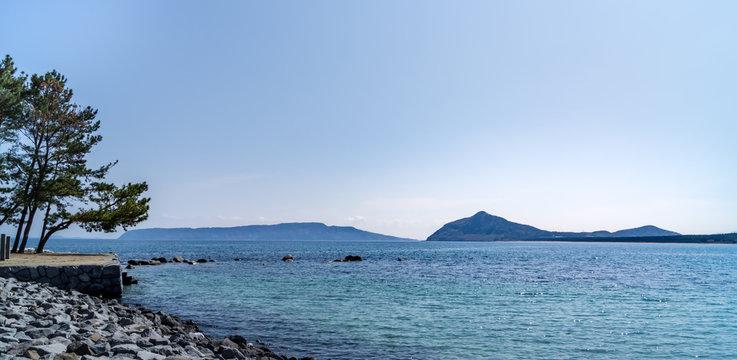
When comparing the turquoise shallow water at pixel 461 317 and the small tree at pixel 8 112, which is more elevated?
the small tree at pixel 8 112

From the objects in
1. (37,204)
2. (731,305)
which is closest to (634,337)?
(731,305)

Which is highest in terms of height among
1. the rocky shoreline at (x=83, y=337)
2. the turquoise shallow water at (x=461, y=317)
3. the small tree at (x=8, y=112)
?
the small tree at (x=8, y=112)

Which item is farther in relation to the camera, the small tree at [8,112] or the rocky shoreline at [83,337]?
the small tree at [8,112]

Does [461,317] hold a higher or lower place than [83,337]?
lower

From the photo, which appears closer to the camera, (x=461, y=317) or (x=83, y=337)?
(x=83, y=337)

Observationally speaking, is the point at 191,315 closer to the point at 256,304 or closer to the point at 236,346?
the point at 256,304

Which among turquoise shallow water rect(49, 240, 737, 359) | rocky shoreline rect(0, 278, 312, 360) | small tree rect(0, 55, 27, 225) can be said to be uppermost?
small tree rect(0, 55, 27, 225)

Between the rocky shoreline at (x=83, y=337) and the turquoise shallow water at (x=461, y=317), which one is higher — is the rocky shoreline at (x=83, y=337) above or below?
above

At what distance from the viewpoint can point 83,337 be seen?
9734 millimetres

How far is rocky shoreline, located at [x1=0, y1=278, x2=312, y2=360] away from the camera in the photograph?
822cm

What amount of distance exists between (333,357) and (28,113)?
1160 inches

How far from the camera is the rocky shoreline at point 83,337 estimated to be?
8.22 m

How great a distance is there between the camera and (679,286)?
120 ft

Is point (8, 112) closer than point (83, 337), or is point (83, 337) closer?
point (83, 337)
